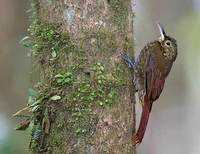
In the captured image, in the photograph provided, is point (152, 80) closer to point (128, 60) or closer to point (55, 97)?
point (128, 60)

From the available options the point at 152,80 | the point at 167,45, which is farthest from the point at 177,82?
the point at 152,80

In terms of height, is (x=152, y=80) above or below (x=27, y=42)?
below

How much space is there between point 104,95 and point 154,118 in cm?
714

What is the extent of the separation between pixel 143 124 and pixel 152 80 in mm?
433

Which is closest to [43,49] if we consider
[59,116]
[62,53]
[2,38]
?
[62,53]

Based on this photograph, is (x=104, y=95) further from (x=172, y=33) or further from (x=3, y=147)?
(x=172, y=33)

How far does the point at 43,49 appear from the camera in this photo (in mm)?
2646

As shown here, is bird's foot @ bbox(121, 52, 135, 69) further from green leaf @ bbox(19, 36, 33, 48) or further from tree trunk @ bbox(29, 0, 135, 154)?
green leaf @ bbox(19, 36, 33, 48)

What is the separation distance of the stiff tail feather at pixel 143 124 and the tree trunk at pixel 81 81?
0.18ft

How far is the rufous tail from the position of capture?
2.64 m

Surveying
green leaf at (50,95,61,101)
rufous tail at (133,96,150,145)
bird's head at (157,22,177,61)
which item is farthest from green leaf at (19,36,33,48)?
bird's head at (157,22,177,61)

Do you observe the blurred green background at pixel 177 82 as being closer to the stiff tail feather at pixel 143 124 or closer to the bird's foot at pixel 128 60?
the stiff tail feather at pixel 143 124

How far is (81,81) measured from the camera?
99.8 inches

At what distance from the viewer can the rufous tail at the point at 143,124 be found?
2.64 metres
